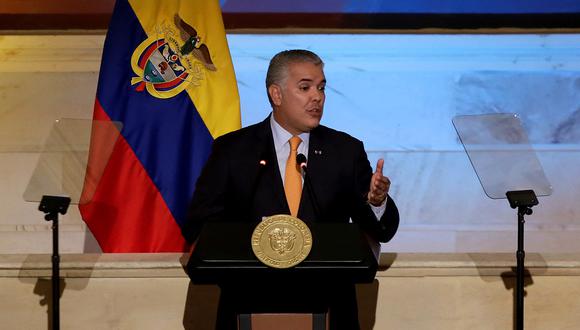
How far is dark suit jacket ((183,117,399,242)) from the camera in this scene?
10.1 feet

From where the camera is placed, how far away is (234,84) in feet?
14.0

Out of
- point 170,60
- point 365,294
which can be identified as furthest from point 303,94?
point 170,60

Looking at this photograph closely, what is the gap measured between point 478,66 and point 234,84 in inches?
70.2

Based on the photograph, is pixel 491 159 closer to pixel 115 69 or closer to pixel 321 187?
pixel 321 187

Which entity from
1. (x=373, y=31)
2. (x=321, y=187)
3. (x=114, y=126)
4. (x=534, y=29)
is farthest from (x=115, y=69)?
(x=534, y=29)

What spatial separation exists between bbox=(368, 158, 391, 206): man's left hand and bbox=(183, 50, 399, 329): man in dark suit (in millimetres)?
13

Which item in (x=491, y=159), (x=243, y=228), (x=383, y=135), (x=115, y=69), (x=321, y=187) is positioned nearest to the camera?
(x=243, y=228)

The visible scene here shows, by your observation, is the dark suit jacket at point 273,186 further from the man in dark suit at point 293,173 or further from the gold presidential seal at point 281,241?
the gold presidential seal at point 281,241

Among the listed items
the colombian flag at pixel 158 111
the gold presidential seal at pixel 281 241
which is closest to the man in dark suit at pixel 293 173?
the gold presidential seal at pixel 281 241

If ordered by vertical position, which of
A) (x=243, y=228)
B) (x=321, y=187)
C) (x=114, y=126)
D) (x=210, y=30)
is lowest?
(x=243, y=228)

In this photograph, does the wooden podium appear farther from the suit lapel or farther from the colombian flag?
the colombian flag

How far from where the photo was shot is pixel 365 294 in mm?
3479

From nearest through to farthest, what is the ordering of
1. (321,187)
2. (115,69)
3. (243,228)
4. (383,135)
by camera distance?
1. (243,228)
2. (321,187)
3. (115,69)
4. (383,135)

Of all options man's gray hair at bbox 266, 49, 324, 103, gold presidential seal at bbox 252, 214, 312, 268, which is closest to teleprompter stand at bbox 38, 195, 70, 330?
man's gray hair at bbox 266, 49, 324, 103
